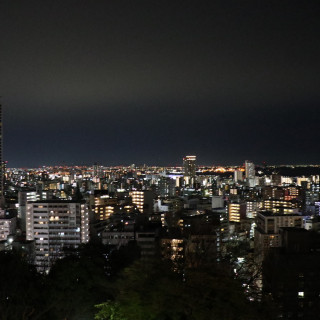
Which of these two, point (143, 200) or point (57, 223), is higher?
point (143, 200)

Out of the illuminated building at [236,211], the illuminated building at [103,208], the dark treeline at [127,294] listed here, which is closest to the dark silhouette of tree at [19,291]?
the dark treeline at [127,294]

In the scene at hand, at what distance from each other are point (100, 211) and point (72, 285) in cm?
1429

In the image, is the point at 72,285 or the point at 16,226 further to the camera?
the point at 16,226

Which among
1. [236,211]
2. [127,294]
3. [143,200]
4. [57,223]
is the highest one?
[127,294]

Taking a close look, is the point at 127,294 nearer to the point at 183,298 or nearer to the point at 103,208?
the point at 183,298

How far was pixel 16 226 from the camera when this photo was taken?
16.6 metres

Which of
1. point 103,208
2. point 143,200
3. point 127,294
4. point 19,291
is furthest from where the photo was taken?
point 143,200

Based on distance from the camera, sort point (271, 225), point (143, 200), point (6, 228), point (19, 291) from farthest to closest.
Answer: point (143, 200) < point (6, 228) < point (271, 225) < point (19, 291)

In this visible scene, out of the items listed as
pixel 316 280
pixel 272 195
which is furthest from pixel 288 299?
pixel 272 195

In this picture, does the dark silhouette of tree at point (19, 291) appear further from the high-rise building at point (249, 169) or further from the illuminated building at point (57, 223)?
the high-rise building at point (249, 169)

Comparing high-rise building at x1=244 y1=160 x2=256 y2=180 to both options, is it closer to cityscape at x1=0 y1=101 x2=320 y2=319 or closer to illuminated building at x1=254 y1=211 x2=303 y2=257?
cityscape at x1=0 y1=101 x2=320 y2=319

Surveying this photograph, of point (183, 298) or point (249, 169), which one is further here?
point (249, 169)

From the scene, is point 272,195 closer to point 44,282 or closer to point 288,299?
point 288,299

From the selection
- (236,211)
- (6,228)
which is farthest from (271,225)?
(6,228)
